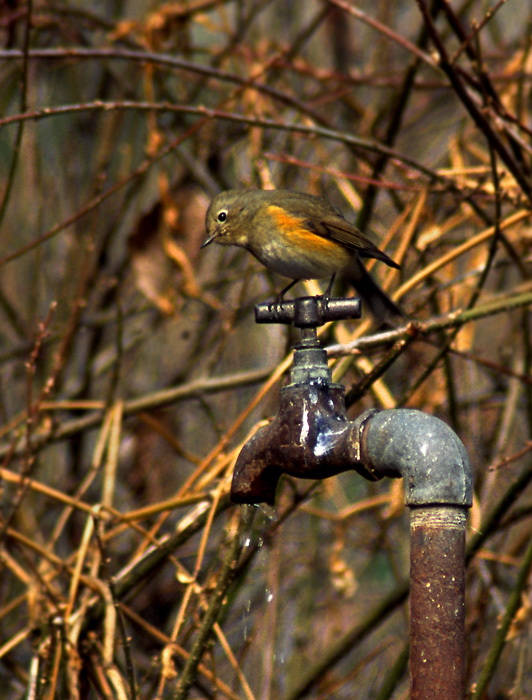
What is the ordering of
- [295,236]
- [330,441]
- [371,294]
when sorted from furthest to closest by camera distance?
1. [371,294]
2. [295,236]
3. [330,441]

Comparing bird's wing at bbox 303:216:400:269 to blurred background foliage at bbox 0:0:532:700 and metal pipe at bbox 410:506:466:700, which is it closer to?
blurred background foliage at bbox 0:0:532:700

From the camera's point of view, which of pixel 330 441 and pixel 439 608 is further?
pixel 330 441

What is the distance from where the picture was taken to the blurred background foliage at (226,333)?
2.43 metres

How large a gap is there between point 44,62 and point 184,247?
59.9 inches

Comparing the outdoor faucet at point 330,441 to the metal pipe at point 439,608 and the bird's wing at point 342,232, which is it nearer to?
the metal pipe at point 439,608

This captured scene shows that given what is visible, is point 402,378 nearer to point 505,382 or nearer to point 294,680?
point 505,382

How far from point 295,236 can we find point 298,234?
0.01 meters

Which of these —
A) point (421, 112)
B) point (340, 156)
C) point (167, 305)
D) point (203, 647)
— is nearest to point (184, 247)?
point (167, 305)

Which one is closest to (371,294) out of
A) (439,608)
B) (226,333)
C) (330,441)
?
(330,441)

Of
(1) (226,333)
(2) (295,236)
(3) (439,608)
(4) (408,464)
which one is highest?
(2) (295,236)

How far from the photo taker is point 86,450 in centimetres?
469

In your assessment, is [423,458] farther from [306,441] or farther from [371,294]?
[371,294]

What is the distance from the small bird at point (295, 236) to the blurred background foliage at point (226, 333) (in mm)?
177

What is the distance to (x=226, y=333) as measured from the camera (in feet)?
11.1
